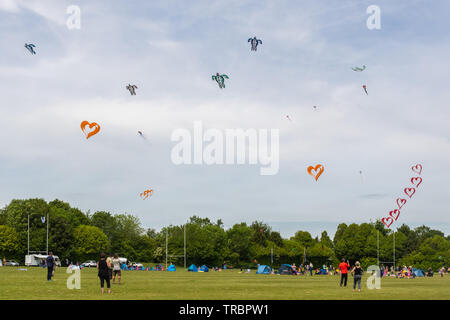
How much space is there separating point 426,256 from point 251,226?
4304 centimetres

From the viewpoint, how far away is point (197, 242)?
12319 cm

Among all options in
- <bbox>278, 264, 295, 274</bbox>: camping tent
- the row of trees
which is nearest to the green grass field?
<bbox>278, 264, 295, 274</bbox>: camping tent

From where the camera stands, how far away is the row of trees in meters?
109

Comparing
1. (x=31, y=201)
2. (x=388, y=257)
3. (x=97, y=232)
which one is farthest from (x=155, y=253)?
(x=388, y=257)

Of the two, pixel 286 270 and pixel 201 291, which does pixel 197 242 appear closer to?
pixel 286 270

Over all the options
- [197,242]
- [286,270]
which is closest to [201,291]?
[286,270]

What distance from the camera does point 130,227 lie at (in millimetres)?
141500

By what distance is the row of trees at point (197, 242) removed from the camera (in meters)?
109

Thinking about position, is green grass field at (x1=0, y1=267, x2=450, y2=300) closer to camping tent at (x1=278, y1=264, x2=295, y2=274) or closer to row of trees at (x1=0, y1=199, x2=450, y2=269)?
camping tent at (x1=278, y1=264, x2=295, y2=274)

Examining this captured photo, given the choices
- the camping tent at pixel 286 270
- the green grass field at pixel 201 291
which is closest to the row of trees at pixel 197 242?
the camping tent at pixel 286 270
